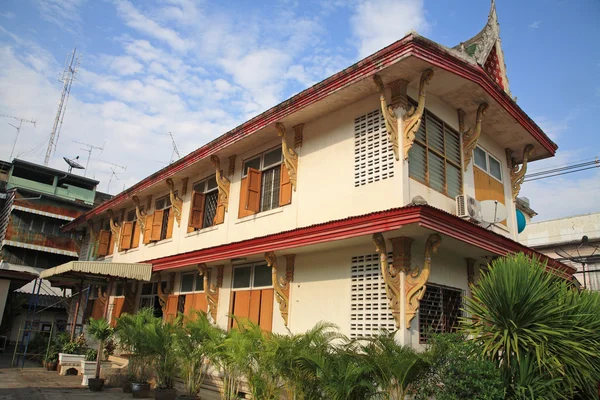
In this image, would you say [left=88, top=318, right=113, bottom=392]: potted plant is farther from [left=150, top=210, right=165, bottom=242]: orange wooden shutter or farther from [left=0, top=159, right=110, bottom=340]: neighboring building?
[left=0, top=159, right=110, bottom=340]: neighboring building

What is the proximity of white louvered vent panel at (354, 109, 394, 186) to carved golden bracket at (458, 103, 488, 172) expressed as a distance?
2486mm

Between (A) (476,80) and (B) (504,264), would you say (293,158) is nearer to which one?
(A) (476,80)

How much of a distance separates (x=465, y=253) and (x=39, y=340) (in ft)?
60.7

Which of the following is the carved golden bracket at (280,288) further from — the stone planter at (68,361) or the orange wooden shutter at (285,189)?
the stone planter at (68,361)

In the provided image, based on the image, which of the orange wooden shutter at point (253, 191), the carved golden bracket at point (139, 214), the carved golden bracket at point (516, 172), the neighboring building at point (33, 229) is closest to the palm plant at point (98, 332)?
the orange wooden shutter at point (253, 191)

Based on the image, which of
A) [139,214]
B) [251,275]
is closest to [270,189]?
[251,275]

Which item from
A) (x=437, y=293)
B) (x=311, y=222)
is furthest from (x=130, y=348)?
(x=437, y=293)

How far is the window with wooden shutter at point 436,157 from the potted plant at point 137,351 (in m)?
7.69

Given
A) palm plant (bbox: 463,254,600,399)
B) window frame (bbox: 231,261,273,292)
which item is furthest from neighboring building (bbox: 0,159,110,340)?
palm plant (bbox: 463,254,600,399)

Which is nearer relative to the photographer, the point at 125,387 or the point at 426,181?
the point at 426,181

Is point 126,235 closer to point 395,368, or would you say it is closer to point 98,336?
point 98,336

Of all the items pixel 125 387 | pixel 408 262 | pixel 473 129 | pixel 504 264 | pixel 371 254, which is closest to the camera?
pixel 504 264

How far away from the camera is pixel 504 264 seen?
6.74 m

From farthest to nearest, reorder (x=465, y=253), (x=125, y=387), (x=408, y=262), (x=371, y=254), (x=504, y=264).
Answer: (x=125, y=387)
(x=465, y=253)
(x=371, y=254)
(x=408, y=262)
(x=504, y=264)
